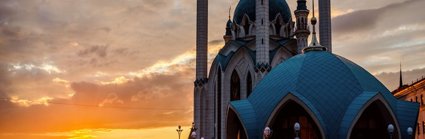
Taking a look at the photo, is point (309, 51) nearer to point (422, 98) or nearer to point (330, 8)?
Result: point (330, 8)

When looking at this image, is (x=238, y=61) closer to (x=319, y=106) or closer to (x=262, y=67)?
(x=262, y=67)

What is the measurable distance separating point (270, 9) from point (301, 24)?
19.2 feet

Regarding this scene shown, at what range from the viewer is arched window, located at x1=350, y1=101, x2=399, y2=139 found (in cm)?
3622

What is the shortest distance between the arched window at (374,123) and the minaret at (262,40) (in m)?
17.4

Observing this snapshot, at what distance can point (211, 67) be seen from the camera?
6147 centimetres

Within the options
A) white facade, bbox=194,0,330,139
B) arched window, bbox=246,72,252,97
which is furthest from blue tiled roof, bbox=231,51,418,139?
arched window, bbox=246,72,252,97

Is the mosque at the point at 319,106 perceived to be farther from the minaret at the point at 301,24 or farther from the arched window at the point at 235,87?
the arched window at the point at 235,87

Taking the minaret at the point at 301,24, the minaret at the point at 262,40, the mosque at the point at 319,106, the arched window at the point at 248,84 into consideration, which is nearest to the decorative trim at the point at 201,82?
the arched window at the point at 248,84

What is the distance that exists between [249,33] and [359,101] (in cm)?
2813

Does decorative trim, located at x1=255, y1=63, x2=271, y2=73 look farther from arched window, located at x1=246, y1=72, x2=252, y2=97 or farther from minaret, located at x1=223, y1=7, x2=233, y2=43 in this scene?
minaret, located at x1=223, y1=7, x2=233, y2=43

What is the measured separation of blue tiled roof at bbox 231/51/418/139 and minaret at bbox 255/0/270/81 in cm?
1270

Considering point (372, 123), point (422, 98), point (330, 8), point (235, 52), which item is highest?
point (330, 8)

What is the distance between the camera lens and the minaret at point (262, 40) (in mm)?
53844

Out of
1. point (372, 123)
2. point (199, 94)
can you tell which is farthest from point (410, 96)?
point (372, 123)
